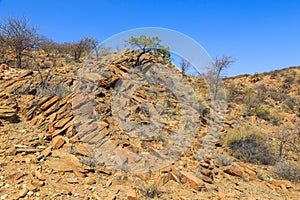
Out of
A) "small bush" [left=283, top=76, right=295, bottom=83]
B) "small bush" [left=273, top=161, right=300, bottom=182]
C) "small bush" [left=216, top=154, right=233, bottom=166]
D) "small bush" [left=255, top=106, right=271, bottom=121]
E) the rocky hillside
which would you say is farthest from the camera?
"small bush" [left=283, top=76, right=295, bottom=83]

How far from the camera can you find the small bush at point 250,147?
642cm

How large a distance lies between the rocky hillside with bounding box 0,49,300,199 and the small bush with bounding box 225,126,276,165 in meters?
0.03

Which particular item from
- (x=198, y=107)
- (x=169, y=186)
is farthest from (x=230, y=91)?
(x=169, y=186)

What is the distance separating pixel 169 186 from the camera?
4.06 meters

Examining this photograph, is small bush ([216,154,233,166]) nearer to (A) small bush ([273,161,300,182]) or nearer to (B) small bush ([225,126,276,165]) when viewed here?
(B) small bush ([225,126,276,165])

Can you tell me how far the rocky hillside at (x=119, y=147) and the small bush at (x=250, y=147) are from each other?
0.03 metres

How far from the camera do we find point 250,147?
6.84 meters

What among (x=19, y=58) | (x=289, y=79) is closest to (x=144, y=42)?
(x=19, y=58)

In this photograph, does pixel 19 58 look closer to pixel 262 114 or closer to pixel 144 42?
pixel 144 42

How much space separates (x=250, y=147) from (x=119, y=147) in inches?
172

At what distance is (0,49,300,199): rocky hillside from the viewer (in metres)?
3.79

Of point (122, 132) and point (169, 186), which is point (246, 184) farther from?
point (122, 132)

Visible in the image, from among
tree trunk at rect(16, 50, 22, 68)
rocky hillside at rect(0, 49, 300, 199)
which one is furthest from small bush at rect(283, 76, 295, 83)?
tree trunk at rect(16, 50, 22, 68)

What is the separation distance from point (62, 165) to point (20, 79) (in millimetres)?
4953
